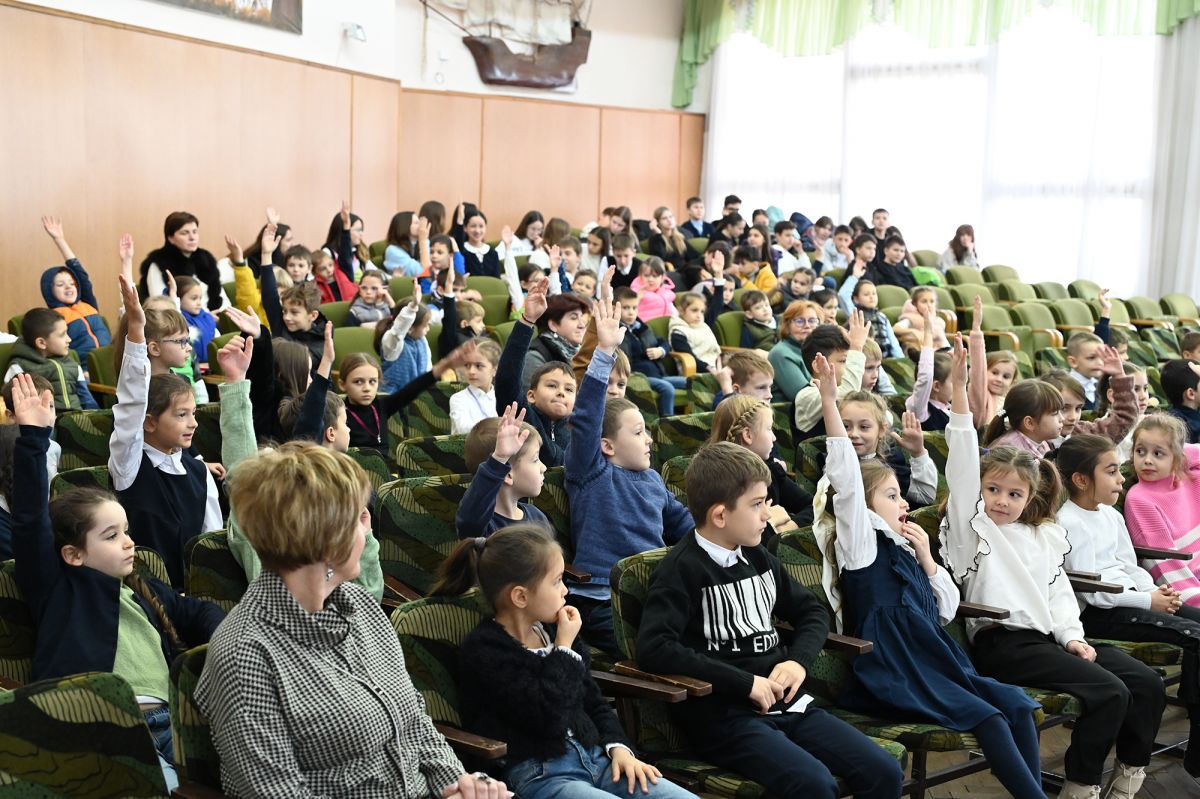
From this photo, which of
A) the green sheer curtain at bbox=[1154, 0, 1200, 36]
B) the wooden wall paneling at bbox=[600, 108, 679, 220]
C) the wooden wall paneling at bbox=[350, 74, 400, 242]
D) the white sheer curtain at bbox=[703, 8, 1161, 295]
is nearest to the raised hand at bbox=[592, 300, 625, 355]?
the wooden wall paneling at bbox=[350, 74, 400, 242]

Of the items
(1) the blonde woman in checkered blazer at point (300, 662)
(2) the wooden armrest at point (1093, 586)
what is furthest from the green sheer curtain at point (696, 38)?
(1) the blonde woman in checkered blazer at point (300, 662)

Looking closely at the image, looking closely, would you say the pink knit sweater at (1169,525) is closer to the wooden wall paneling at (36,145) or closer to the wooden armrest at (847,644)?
the wooden armrest at (847,644)

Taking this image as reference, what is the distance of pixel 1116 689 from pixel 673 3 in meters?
13.9

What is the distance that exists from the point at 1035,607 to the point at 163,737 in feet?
7.66

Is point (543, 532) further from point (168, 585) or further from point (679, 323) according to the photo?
point (679, 323)

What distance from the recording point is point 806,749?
2715 millimetres

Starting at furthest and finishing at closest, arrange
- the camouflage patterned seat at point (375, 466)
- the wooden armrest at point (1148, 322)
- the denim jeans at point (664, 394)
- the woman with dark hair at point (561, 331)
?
the wooden armrest at point (1148, 322), the denim jeans at point (664, 394), the woman with dark hair at point (561, 331), the camouflage patterned seat at point (375, 466)

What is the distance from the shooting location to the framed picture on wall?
9551 millimetres

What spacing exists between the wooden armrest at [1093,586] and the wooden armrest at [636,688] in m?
1.54

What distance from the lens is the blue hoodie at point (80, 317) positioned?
249 inches

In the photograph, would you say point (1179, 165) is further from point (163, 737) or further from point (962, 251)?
point (163, 737)

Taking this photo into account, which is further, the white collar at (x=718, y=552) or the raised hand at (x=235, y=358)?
the raised hand at (x=235, y=358)

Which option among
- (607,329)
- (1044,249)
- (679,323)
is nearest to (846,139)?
(1044,249)

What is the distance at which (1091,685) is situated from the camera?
3225 mm
